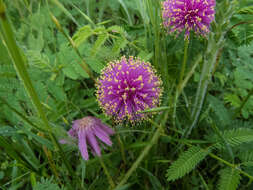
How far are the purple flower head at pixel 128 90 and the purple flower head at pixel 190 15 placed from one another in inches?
10.2

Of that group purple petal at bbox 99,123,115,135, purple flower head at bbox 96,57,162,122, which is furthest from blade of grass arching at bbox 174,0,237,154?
purple petal at bbox 99,123,115,135

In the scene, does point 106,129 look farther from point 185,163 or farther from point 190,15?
point 190,15

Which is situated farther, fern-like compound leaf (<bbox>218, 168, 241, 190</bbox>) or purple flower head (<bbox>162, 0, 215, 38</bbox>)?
purple flower head (<bbox>162, 0, 215, 38</bbox>)

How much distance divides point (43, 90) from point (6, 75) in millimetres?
196

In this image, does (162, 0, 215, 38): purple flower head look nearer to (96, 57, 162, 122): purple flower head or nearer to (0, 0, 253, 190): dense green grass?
(0, 0, 253, 190): dense green grass

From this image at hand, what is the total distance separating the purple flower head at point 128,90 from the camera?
0.94 m

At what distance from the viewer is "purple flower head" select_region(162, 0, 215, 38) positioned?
1.00 meters

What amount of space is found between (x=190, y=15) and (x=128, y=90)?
45 cm

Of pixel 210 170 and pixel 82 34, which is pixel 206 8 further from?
pixel 210 170

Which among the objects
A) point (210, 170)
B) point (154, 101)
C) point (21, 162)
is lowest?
point (210, 170)

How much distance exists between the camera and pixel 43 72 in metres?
1.18

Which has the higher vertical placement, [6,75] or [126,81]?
[6,75]

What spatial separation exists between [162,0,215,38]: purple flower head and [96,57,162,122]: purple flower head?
0.26 m

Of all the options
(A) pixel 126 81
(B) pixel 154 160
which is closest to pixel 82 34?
(A) pixel 126 81
